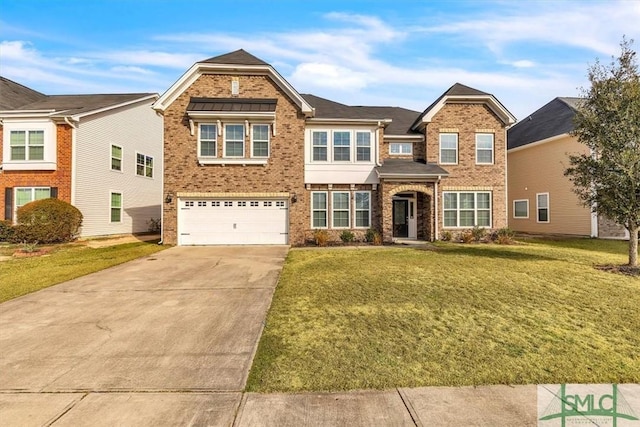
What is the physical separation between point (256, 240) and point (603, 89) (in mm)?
13946

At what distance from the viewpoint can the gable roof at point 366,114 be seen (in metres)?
16.8

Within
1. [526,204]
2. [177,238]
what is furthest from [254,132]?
[526,204]

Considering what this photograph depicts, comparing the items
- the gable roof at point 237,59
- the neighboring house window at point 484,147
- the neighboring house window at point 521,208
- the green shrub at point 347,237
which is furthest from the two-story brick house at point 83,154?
the neighboring house window at point 521,208

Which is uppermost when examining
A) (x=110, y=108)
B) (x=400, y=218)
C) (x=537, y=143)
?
(x=110, y=108)

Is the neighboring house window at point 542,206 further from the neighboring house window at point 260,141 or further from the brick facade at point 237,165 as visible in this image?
the neighboring house window at point 260,141

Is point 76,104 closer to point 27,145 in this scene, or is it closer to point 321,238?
point 27,145

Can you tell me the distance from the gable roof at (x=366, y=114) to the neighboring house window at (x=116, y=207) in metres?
12.8

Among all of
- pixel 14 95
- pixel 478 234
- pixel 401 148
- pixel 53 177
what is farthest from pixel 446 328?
pixel 14 95

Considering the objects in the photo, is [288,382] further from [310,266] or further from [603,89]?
[603,89]

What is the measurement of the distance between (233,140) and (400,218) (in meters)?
10.2

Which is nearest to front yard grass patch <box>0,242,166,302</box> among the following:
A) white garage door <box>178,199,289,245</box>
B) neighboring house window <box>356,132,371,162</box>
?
white garage door <box>178,199,289,245</box>

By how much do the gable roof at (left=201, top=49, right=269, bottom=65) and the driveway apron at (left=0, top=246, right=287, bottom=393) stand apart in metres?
11.3

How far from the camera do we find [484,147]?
58.7 feet

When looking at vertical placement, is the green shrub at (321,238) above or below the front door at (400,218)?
below
